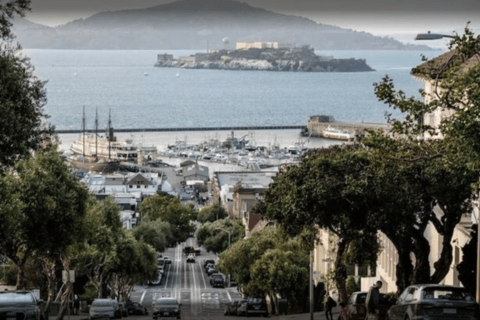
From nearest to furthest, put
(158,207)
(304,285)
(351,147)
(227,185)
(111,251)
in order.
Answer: (351,147), (111,251), (304,285), (158,207), (227,185)

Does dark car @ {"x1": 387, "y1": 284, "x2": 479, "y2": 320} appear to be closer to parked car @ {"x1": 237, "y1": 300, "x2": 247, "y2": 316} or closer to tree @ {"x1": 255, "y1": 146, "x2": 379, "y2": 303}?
tree @ {"x1": 255, "y1": 146, "x2": 379, "y2": 303}

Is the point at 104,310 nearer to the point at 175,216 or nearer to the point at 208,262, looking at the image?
the point at 208,262

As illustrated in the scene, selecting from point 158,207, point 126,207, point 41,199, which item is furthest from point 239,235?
point 41,199

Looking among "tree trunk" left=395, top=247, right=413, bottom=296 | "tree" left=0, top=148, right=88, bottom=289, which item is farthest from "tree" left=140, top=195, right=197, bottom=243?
"tree trunk" left=395, top=247, right=413, bottom=296

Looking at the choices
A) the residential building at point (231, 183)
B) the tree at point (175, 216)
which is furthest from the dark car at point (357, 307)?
the residential building at point (231, 183)

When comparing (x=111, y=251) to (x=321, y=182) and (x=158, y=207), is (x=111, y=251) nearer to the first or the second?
(x=321, y=182)

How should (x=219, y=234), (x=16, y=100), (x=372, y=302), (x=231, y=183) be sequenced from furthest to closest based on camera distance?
(x=231, y=183)
(x=219, y=234)
(x=372, y=302)
(x=16, y=100)

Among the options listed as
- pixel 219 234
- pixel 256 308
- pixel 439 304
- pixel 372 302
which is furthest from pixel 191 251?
pixel 439 304
